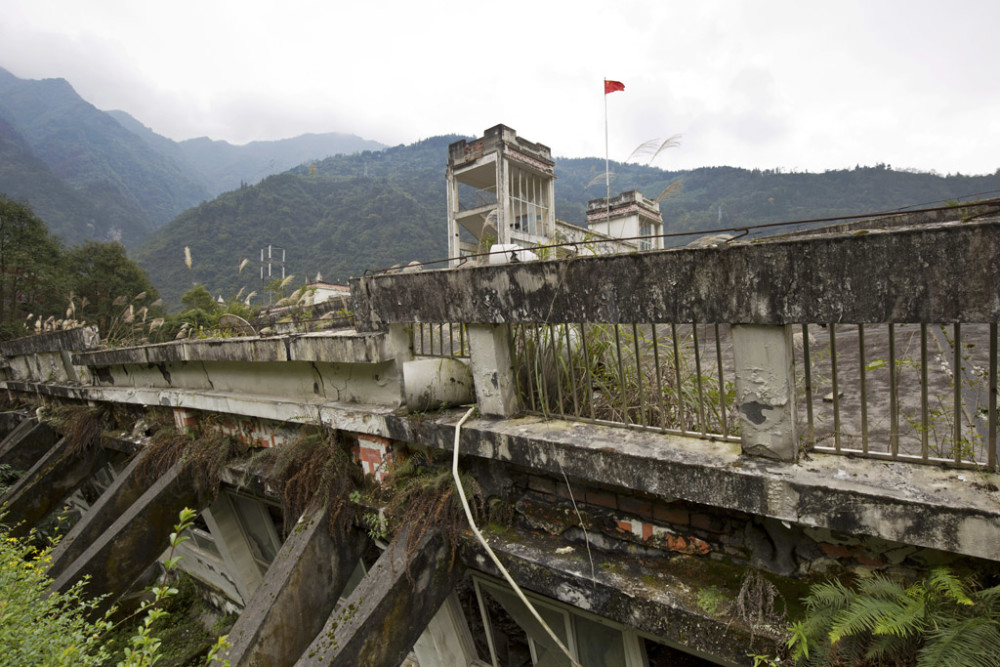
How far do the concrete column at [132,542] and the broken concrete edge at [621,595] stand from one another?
2.91 meters

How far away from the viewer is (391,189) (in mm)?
61594

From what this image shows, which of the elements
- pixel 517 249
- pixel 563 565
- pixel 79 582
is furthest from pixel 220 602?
pixel 517 249

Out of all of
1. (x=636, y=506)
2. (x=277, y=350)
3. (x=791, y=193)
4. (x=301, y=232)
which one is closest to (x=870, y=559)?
(x=636, y=506)

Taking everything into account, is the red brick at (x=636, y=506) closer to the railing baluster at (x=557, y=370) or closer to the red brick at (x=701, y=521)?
the red brick at (x=701, y=521)

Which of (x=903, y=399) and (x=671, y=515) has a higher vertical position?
(x=903, y=399)

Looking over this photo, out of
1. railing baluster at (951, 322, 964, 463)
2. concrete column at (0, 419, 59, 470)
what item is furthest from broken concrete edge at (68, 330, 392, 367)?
concrete column at (0, 419, 59, 470)

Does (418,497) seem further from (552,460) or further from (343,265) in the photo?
(343,265)

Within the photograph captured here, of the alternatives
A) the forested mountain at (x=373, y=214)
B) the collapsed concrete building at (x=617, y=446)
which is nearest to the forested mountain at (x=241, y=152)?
the forested mountain at (x=373, y=214)

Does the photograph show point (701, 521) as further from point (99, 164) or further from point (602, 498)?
point (99, 164)

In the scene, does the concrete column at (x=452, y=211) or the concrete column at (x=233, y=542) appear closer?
the concrete column at (x=233, y=542)

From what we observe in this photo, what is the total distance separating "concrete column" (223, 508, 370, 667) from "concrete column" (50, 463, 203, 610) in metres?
1.75

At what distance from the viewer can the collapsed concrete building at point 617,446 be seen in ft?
4.84

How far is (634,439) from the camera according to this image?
202 centimetres

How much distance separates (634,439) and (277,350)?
7.97 ft
